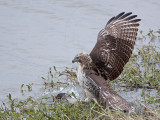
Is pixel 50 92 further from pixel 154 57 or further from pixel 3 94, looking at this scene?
pixel 154 57

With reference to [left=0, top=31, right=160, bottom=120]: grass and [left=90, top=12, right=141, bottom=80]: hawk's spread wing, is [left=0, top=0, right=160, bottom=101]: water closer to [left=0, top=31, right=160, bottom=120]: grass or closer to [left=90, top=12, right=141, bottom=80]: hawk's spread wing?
[left=0, top=31, right=160, bottom=120]: grass

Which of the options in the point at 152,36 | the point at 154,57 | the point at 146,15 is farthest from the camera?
the point at 146,15

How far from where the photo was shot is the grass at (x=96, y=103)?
6.31 m

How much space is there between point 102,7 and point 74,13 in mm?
987

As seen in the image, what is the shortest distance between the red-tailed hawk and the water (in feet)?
5.12

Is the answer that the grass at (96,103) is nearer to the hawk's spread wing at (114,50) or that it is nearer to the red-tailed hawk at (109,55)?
the red-tailed hawk at (109,55)

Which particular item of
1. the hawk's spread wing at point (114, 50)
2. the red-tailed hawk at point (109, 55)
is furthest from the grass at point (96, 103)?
the hawk's spread wing at point (114, 50)

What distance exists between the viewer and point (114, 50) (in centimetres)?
777

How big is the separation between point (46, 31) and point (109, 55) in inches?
179

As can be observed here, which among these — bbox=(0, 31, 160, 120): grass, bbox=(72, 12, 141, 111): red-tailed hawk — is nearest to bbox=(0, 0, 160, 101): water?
bbox=(0, 31, 160, 120): grass

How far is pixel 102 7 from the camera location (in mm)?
13758

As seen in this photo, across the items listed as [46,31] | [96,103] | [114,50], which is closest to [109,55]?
[114,50]

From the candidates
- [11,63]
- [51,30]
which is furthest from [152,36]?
[11,63]

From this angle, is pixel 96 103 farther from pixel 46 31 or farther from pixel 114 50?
pixel 46 31
